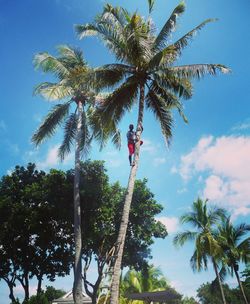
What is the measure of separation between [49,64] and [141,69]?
295 inches

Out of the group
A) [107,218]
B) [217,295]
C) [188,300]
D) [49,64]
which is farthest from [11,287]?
[188,300]

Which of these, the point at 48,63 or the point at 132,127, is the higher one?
the point at 48,63

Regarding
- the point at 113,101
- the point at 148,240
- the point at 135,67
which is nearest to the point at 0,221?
the point at 148,240

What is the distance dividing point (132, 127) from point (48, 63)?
8023 millimetres

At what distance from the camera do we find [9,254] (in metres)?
22.4

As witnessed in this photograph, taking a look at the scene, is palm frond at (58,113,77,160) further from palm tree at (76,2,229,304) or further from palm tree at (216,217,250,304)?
palm tree at (216,217,250,304)

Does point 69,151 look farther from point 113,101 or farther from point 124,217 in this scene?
point 124,217

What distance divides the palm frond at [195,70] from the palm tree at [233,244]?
17.8 metres

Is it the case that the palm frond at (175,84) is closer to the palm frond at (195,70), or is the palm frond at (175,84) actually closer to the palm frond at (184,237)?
the palm frond at (195,70)

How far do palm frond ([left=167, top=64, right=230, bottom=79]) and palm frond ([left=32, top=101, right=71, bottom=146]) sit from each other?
851 centimetres

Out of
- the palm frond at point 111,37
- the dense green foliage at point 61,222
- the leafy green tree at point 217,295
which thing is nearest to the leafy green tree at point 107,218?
the dense green foliage at point 61,222

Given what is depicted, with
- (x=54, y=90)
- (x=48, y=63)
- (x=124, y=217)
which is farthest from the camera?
(x=48, y=63)

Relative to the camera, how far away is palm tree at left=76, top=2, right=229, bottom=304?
45.7ft

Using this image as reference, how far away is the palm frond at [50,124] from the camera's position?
20.0 metres
